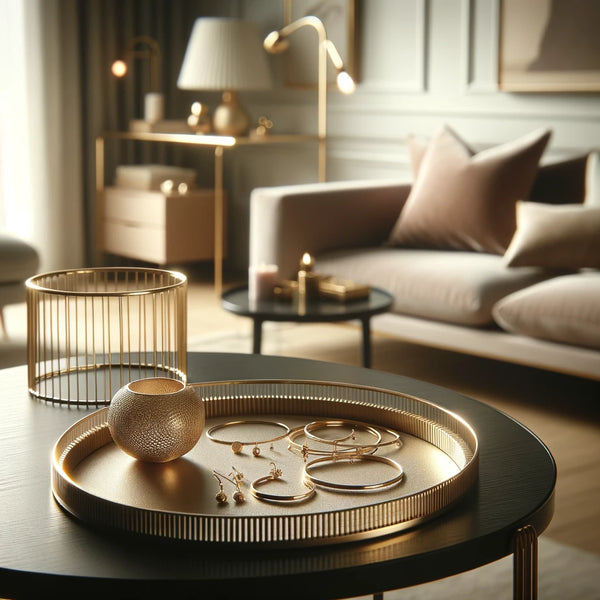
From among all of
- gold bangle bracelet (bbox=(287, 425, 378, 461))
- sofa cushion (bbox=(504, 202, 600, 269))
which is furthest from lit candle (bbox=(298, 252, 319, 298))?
gold bangle bracelet (bbox=(287, 425, 378, 461))

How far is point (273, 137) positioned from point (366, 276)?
148 cm

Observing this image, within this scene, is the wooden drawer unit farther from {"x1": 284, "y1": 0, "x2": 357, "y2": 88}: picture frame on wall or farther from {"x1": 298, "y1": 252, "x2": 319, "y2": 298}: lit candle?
{"x1": 298, "y1": 252, "x2": 319, "y2": 298}: lit candle

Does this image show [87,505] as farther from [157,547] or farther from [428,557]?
[428,557]

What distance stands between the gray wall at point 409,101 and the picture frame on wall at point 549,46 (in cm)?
5

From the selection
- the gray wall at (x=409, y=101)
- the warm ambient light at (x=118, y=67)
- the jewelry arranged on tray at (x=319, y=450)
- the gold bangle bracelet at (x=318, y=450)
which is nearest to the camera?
the jewelry arranged on tray at (x=319, y=450)

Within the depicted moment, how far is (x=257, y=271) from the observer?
298 cm

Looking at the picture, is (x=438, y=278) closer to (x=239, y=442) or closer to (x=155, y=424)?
(x=239, y=442)

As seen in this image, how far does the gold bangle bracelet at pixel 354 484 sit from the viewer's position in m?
1.21

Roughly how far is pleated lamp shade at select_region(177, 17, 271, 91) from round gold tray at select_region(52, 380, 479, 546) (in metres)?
3.31

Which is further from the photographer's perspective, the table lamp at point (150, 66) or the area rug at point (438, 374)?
the table lamp at point (150, 66)

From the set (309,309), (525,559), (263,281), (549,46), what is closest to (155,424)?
(525,559)

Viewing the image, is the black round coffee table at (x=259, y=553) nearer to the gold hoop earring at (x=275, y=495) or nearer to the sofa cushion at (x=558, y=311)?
the gold hoop earring at (x=275, y=495)

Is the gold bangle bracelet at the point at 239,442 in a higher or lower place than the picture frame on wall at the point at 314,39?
lower

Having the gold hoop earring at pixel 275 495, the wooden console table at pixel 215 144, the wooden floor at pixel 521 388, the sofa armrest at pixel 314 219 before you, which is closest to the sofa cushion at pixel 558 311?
the wooden floor at pixel 521 388
